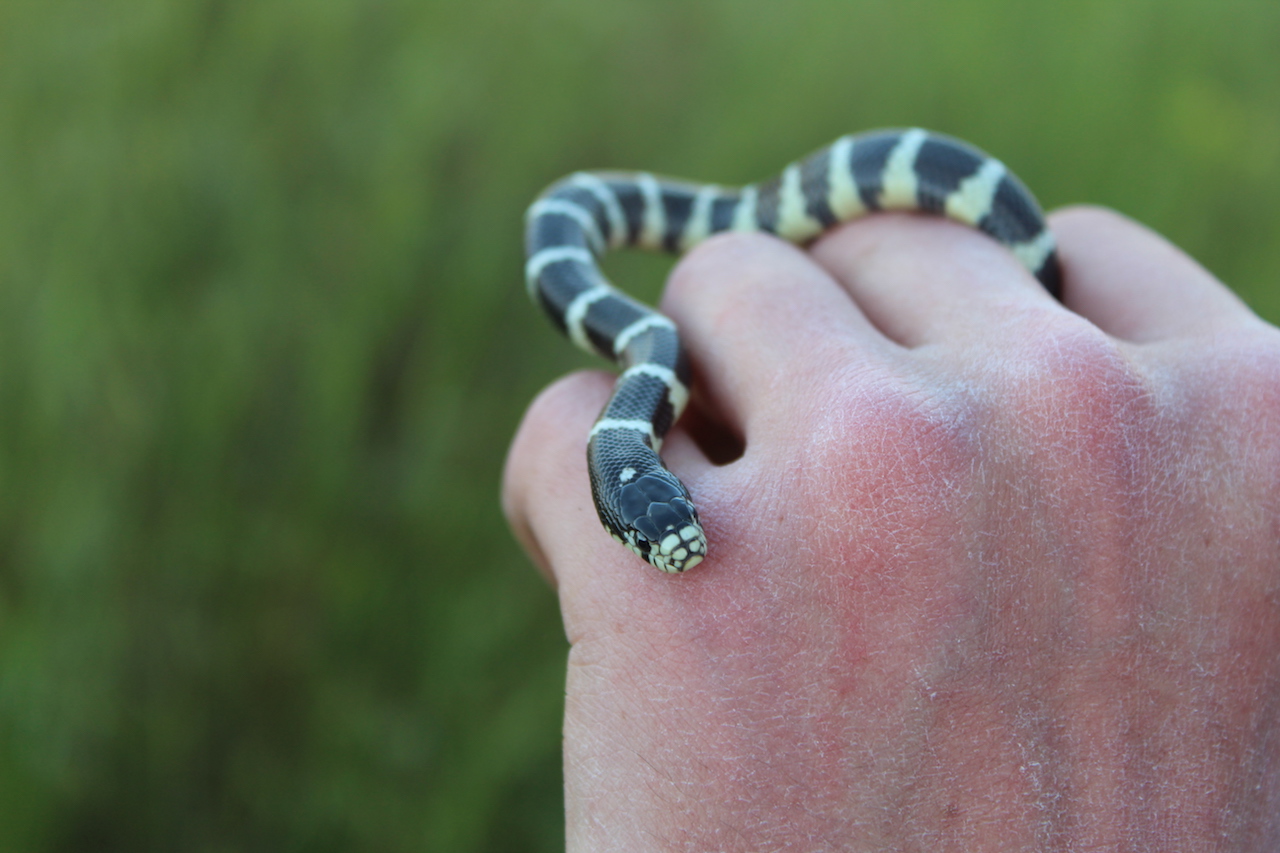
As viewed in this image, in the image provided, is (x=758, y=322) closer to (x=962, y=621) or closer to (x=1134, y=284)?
(x=962, y=621)

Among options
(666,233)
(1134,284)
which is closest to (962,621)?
(1134,284)

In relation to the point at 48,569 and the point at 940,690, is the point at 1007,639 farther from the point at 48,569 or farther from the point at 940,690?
the point at 48,569

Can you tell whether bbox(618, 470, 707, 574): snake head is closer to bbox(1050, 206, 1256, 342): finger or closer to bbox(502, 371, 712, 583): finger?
bbox(502, 371, 712, 583): finger

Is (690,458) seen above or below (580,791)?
above

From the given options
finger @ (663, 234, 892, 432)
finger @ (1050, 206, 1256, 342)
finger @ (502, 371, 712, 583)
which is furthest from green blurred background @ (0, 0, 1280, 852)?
finger @ (1050, 206, 1256, 342)

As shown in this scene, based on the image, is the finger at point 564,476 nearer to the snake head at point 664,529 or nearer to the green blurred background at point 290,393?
the snake head at point 664,529

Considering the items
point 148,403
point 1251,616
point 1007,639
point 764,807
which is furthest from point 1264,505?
point 148,403

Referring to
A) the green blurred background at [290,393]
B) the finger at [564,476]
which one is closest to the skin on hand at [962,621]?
the finger at [564,476]
